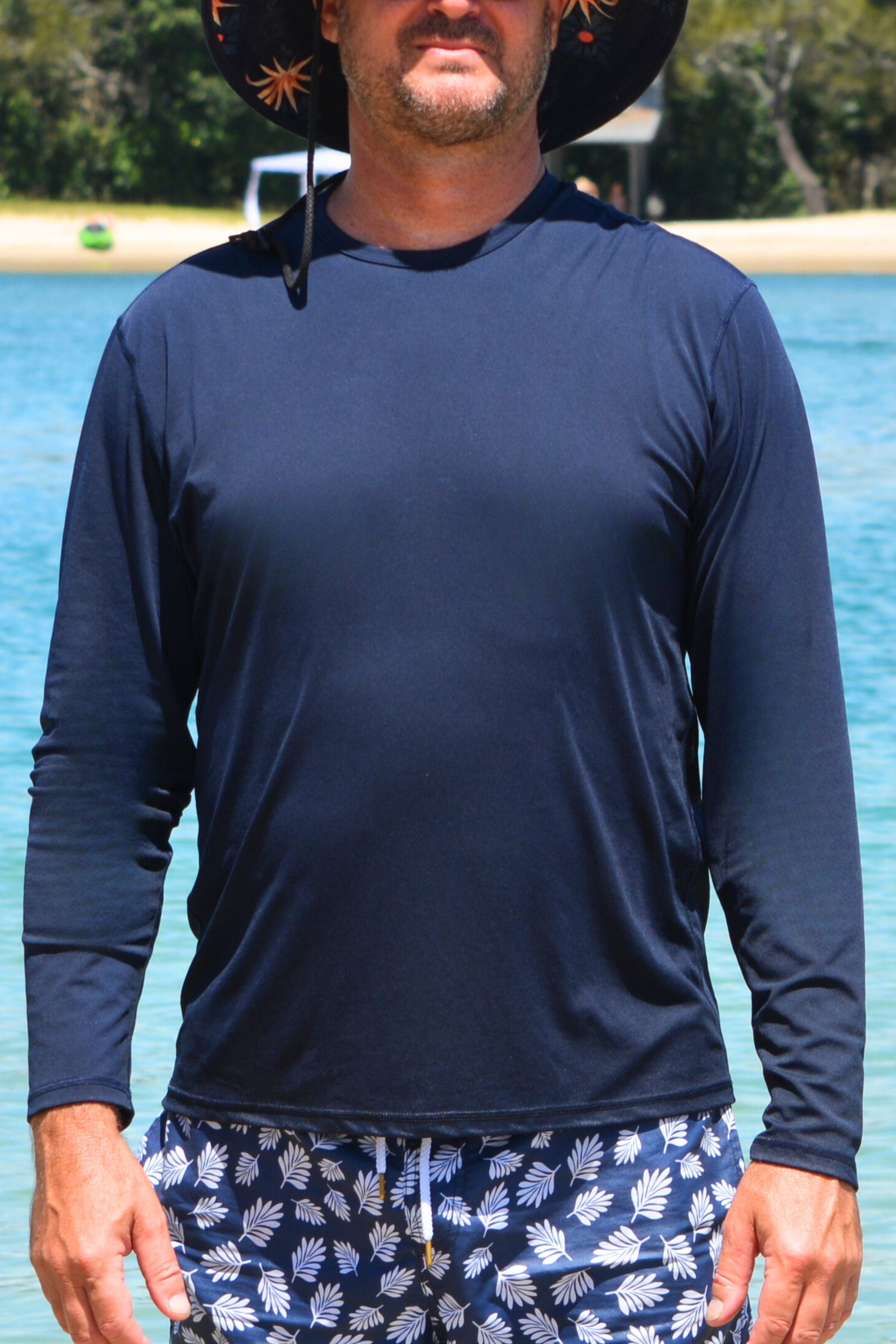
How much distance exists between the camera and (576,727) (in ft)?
6.37

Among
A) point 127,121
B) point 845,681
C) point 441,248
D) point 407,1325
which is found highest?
point 441,248

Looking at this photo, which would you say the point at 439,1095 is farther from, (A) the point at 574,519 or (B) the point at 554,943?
(A) the point at 574,519

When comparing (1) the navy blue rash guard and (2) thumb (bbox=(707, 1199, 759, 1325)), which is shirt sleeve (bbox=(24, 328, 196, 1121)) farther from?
(2) thumb (bbox=(707, 1199, 759, 1325))

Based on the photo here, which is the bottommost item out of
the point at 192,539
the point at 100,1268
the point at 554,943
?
the point at 100,1268

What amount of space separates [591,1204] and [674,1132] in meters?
0.10

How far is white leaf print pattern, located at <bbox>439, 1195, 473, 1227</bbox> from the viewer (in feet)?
6.28

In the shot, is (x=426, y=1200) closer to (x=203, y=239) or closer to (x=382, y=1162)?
(x=382, y=1162)

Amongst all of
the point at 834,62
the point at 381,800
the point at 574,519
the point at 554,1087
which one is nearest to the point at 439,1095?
the point at 554,1087

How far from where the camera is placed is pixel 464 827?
75.7 inches

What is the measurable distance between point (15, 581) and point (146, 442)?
10520 millimetres

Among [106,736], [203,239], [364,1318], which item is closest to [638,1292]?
[364,1318]

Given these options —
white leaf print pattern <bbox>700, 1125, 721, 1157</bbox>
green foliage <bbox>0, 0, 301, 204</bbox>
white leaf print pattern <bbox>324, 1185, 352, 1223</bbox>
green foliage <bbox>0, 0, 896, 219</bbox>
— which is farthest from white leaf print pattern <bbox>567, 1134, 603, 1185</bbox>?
green foliage <bbox>0, 0, 301, 204</bbox>

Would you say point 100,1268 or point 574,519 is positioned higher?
point 574,519

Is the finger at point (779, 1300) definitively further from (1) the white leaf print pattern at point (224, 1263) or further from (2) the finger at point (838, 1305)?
(1) the white leaf print pattern at point (224, 1263)
